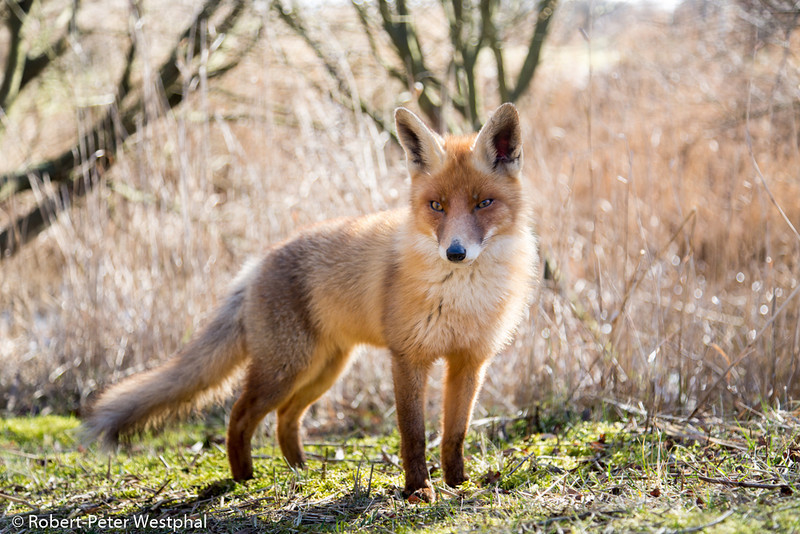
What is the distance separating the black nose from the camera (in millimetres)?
2459

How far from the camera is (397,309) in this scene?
2824 mm

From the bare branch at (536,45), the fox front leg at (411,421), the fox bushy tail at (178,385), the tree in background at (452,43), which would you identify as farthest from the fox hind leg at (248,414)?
the bare branch at (536,45)

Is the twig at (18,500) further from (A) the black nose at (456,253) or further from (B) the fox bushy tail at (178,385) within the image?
(A) the black nose at (456,253)

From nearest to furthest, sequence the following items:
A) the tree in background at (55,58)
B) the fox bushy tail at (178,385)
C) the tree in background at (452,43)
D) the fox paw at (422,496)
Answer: the fox paw at (422,496)
the fox bushy tail at (178,385)
the tree in background at (452,43)
the tree in background at (55,58)

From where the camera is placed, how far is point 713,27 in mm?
6766

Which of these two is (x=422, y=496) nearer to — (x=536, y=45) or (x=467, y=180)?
(x=467, y=180)

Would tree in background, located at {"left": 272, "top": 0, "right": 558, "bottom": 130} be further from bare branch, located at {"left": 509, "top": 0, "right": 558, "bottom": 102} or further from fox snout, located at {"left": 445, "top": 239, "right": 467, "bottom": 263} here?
fox snout, located at {"left": 445, "top": 239, "right": 467, "bottom": 263}

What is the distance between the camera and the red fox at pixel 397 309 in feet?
9.05

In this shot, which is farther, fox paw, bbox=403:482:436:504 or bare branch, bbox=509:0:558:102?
bare branch, bbox=509:0:558:102

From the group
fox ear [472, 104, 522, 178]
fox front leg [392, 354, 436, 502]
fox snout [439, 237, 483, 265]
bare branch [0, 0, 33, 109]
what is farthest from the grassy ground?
bare branch [0, 0, 33, 109]

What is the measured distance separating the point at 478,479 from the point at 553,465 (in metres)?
0.36

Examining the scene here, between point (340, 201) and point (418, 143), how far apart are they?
176 cm

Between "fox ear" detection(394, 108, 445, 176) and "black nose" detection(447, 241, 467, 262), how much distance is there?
1.73 feet

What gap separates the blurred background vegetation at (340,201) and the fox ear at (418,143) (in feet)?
3.68
